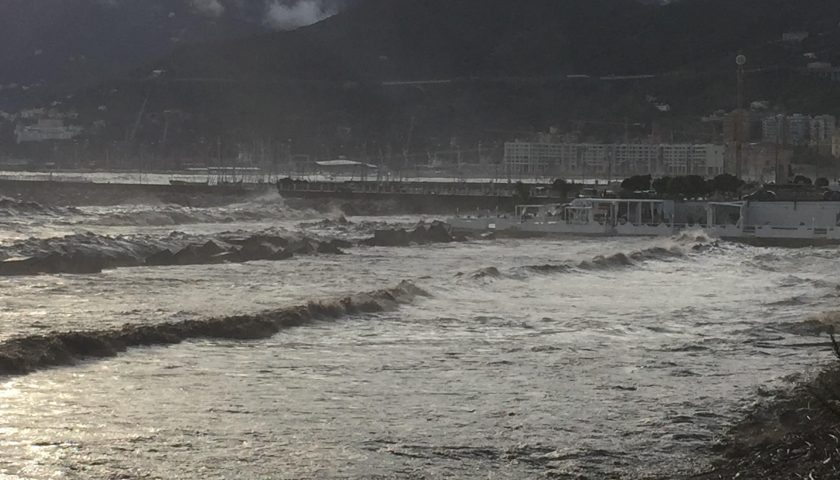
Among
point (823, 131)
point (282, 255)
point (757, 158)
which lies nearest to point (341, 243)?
point (282, 255)

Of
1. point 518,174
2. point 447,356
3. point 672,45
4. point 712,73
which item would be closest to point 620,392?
point 447,356

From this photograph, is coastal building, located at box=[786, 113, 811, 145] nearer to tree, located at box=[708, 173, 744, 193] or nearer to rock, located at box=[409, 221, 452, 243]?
tree, located at box=[708, 173, 744, 193]

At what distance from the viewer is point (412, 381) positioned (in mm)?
15273

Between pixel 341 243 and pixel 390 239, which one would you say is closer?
pixel 341 243

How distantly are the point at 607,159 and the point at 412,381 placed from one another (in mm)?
119427

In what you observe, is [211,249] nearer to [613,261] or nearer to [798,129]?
[613,261]

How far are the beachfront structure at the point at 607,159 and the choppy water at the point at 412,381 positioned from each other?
91939 mm

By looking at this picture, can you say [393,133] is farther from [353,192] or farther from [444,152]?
[353,192]

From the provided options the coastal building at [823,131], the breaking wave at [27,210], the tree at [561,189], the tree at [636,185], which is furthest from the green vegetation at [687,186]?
the coastal building at [823,131]

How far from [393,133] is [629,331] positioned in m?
146

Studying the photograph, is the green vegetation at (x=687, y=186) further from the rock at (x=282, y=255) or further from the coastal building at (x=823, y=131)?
the coastal building at (x=823, y=131)

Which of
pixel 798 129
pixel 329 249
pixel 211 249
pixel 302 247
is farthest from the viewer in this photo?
pixel 798 129

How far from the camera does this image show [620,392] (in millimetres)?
14688

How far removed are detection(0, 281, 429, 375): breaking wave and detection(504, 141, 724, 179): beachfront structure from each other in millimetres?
95544
